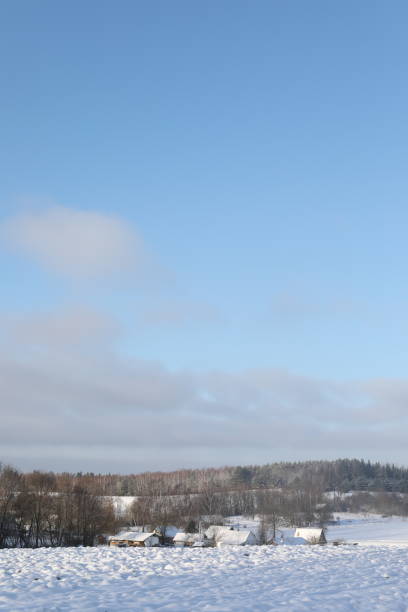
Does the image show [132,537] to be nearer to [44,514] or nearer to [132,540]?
[132,540]

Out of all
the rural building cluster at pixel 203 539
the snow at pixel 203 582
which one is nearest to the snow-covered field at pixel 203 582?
the snow at pixel 203 582

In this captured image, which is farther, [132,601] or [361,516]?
[361,516]

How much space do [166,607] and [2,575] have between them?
6645 millimetres

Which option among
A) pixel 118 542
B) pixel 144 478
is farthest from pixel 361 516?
Result: pixel 118 542

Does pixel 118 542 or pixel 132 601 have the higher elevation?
pixel 132 601

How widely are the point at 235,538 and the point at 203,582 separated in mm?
62473

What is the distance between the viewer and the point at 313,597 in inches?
519

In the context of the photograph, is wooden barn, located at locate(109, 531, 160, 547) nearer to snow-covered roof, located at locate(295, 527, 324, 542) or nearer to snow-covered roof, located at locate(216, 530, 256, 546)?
snow-covered roof, located at locate(216, 530, 256, 546)

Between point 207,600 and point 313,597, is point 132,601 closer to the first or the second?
point 207,600

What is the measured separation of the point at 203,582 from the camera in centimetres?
1527

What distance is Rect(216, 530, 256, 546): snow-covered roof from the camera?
72000 mm

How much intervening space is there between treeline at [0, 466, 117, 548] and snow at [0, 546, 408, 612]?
41729 mm

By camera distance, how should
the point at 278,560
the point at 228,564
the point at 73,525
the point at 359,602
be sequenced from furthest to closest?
the point at 73,525 < the point at 278,560 < the point at 228,564 < the point at 359,602

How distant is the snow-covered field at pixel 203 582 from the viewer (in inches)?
491
